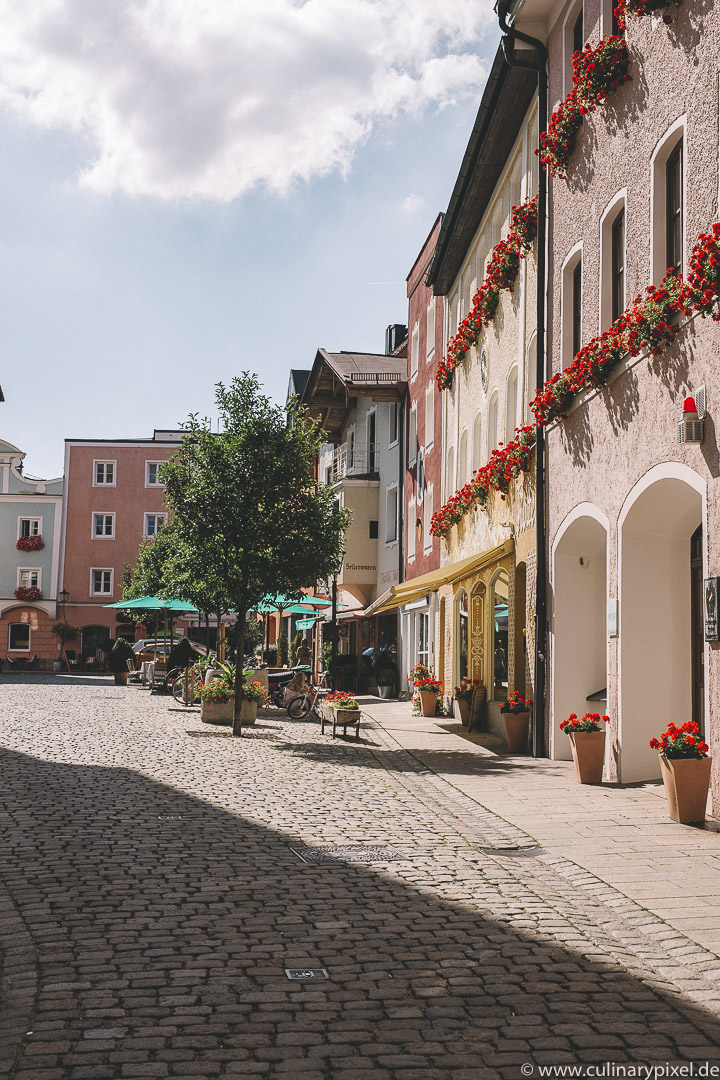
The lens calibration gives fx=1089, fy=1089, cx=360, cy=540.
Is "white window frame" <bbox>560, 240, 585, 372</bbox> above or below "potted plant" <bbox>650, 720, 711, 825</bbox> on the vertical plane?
above

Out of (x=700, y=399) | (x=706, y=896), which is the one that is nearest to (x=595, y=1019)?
(x=706, y=896)

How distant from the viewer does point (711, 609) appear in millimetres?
8945

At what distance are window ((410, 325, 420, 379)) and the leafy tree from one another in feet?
39.5

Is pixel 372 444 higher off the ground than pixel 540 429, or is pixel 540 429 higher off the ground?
pixel 372 444

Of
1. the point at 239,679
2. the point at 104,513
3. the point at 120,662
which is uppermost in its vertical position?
the point at 104,513

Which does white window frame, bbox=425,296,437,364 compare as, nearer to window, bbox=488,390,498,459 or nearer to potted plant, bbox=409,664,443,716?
window, bbox=488,390,498,459

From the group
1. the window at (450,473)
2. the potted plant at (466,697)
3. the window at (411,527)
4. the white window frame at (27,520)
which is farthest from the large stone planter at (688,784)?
the white window frame at (27,520)

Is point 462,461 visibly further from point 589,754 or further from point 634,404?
point 589,754

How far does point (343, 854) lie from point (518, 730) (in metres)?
7.54

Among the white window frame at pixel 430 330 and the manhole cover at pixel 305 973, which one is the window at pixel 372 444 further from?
the manhole cover at pixel 305 973

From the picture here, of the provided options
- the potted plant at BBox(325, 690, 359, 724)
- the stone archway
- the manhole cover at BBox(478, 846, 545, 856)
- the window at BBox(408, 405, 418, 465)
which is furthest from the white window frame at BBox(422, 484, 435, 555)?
the manhole cover at BBox(478, 846, 545, 856)

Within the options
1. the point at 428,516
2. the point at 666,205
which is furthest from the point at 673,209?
the point at 428,516

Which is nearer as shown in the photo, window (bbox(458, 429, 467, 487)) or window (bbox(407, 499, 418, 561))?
window (bbox(458, 429, 467, 487))

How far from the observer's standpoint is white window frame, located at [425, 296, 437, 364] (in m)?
27.8
